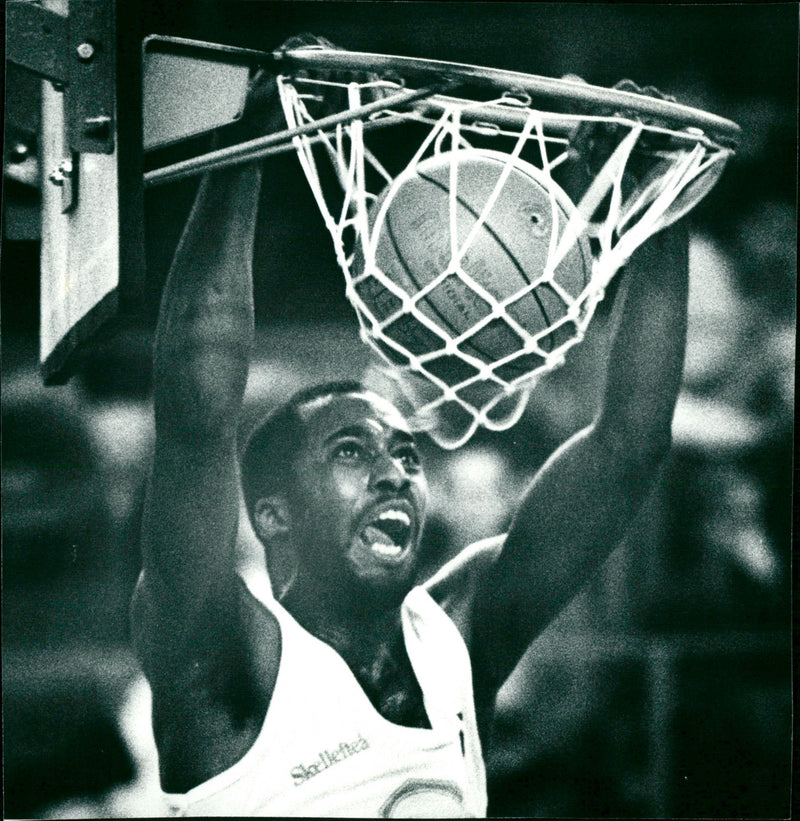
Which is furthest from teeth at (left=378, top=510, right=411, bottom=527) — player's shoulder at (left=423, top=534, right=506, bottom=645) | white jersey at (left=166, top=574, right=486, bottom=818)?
white jersey at (left=166, top=574, right=486, bottom=818)

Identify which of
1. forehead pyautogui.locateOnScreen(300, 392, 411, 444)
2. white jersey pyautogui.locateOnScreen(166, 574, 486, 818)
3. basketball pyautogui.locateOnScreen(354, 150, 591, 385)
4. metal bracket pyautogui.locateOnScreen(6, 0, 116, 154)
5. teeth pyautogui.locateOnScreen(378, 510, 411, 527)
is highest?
metal bracket pyautogui.locateOnScreen(6, 0, 116, 154)

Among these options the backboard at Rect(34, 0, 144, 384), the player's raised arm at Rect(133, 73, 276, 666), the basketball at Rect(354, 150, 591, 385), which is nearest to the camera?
the backboard at Rect(34, 0, 144, 384)

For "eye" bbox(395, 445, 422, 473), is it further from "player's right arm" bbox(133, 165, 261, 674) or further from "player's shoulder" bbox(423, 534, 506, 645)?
"player's right arm" bbox(133, 165, 261, 674)

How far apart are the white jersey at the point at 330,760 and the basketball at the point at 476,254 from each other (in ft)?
2.48

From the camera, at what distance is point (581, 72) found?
2.42m

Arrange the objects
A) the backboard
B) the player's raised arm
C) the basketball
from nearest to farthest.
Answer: the backboard → the basketball → the player's raised arm

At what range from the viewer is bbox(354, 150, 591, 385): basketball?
2004 mm

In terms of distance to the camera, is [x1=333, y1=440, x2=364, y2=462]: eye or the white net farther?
[x1=333, y1=440, x2=364, y2=462]: eye

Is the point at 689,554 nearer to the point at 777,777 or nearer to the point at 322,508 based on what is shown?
the point at 777,777

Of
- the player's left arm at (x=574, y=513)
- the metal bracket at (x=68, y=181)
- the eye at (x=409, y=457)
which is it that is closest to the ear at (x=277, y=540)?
the eye at (x=409, y=457)

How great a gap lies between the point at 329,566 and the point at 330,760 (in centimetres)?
42

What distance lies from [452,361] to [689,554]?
2.43 feet

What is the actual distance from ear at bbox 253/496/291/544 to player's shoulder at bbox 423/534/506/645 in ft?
1.12

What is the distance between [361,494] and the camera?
242cm
